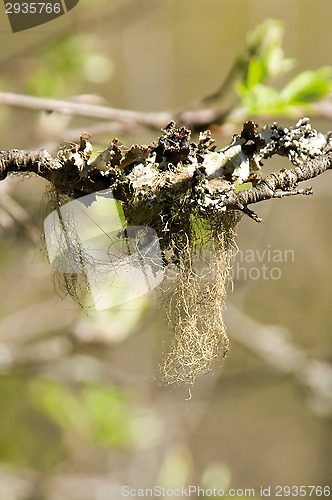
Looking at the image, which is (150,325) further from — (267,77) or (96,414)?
(267,77)

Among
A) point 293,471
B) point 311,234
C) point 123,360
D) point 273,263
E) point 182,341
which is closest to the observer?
point 182,341

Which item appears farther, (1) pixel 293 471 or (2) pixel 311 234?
(1) pixel 293 471

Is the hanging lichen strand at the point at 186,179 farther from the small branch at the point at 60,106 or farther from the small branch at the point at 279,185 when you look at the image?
the small branch at the point at 60,106

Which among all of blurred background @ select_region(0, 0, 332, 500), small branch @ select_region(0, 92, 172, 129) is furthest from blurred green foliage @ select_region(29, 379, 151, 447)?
small branch @ select_region(0, 92, 172, 129)

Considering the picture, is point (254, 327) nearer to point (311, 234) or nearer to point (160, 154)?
point (311, 234)

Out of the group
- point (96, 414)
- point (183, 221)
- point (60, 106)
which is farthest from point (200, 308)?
point (96, 414)

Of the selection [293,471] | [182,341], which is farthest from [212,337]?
[293,471]

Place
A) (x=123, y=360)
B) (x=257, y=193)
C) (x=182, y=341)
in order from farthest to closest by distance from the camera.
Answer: (x=123, y=360) < (x=182, y=341) < (x=257, y=193)

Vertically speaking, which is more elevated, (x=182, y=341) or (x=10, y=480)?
(x=182, y=341)

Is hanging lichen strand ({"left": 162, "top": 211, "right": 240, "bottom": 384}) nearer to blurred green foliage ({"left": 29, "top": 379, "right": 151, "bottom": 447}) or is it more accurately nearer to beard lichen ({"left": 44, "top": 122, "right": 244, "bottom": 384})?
beard lichen ({"left": 44, "top": 122, "right": 244, "bottom": 384})
